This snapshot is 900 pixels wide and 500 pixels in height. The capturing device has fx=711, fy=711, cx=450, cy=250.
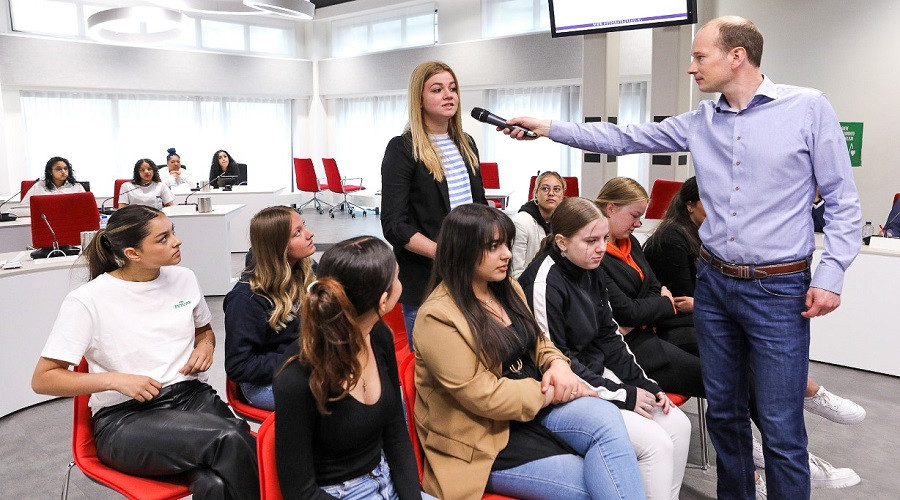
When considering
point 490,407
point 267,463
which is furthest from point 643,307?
point 267,463

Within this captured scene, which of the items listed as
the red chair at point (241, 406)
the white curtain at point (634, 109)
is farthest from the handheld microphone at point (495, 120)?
the white curtain at point (634, 109)

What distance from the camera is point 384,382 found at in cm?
167

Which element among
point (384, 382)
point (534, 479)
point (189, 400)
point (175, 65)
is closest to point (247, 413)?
point (189, 400)

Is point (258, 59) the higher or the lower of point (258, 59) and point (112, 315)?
the higher

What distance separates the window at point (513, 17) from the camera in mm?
10547

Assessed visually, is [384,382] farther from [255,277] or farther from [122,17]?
[122,17]

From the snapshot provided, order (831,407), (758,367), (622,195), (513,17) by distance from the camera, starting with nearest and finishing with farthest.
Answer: (758,367), (622,195), (831,407), (513,17)

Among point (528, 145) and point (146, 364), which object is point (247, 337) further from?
point (528, 145)

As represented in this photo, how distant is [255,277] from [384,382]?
0.86m

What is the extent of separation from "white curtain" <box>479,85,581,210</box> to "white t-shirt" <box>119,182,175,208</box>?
187 inches

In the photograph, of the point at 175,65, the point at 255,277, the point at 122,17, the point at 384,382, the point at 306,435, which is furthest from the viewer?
the point at 175,65

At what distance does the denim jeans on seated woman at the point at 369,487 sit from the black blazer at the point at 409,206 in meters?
0.86

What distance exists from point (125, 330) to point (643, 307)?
5.84ft

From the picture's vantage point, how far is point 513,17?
35.8 ft
